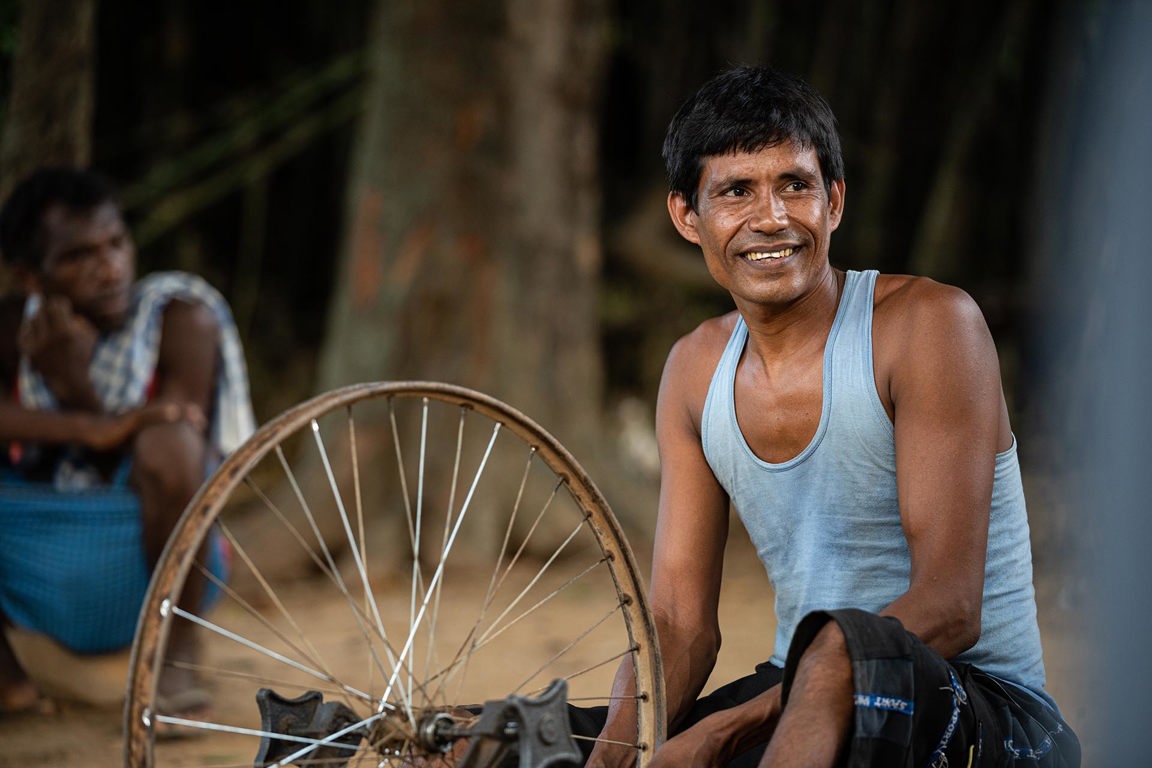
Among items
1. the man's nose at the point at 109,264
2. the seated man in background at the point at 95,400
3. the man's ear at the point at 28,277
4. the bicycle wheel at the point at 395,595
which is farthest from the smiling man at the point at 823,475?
the man's ear at the point at 28,277

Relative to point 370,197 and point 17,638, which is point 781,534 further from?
point 370,197

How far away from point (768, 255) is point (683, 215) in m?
0.20

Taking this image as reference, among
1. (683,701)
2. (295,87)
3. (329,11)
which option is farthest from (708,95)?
(329,11)

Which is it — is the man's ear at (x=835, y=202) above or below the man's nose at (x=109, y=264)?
above

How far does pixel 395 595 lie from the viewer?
5082mm

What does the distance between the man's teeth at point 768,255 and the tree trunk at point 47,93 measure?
3.16 m

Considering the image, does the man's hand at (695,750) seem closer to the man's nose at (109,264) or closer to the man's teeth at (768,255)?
the man's teeth at (768,255)

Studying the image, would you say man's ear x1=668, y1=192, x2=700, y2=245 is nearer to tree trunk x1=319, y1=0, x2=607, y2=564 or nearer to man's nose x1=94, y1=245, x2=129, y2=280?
man's nose x1=94, y1=245, x2=129, y2=280

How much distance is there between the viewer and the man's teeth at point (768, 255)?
2154 millimetres

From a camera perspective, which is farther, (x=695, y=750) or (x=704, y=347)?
(x=704, y=347)

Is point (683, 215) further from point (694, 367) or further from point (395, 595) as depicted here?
point (395, 595)

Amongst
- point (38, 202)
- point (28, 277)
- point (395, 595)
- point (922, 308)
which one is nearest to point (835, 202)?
point (922, 308)

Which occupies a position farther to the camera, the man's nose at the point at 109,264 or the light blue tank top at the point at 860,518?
the man's nose at the point at 109,264

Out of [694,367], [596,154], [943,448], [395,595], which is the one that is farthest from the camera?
[596,154]
